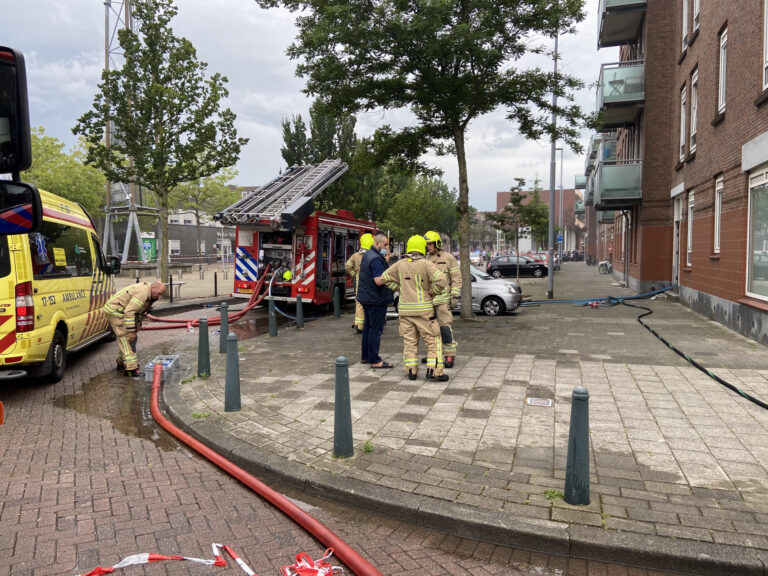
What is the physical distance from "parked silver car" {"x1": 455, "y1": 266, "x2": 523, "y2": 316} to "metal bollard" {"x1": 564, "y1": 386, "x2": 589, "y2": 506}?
32.8 feet

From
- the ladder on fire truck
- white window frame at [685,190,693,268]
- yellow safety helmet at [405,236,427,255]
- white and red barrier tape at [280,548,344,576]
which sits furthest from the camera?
white window frame at [685,190,693,268]

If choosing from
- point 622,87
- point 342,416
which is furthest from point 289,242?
point 622,87

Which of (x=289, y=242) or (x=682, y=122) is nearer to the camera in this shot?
(x=289, y=242)

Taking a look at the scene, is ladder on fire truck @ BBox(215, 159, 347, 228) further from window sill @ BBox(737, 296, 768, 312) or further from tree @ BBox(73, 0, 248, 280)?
window sill @ BBox(737, 296, 768, 312)

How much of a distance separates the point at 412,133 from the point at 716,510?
10662 millimetres

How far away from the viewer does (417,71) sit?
11.2 meters

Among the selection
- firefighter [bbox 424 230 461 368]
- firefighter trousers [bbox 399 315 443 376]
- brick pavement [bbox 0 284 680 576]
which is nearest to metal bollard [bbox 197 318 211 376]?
brick pavement [bbox 0 284 680 576]

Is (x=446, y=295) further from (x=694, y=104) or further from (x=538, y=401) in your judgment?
(x=694, y=104)

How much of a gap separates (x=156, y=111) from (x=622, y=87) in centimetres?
1536

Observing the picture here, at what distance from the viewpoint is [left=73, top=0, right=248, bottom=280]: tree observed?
1566 centimetres

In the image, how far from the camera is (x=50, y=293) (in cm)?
679

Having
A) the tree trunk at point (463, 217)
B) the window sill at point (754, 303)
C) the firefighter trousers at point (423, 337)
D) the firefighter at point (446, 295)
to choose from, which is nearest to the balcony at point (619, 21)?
the tree trunk at point (463, 217)

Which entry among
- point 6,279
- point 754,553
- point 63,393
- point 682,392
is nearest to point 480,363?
point 682,392

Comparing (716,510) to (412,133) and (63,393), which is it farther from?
(412,133)
